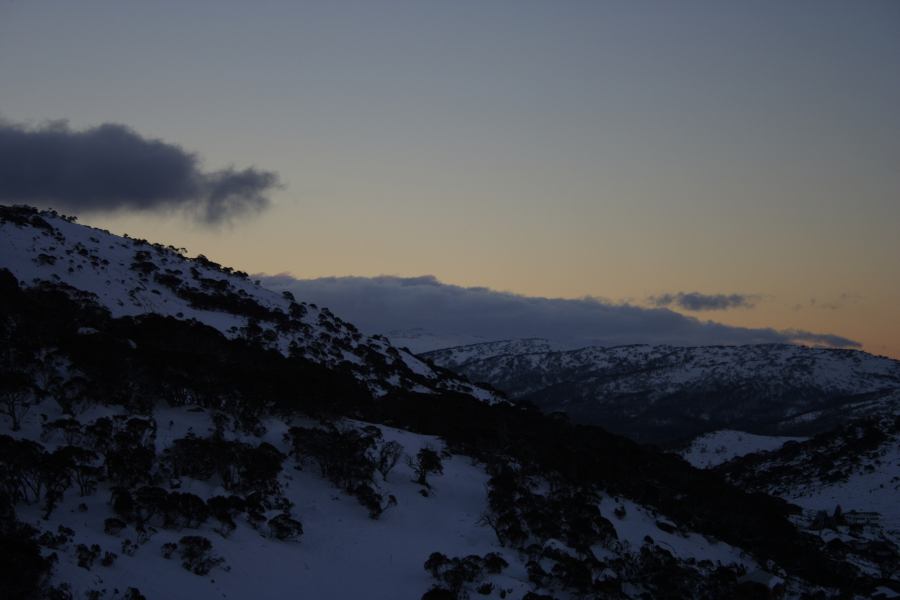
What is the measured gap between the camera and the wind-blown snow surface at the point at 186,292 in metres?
85.9

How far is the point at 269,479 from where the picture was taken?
40531mm

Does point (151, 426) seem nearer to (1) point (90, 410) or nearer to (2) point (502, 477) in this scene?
(1) point (90, 410)

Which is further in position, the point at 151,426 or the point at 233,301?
the point at 233,301

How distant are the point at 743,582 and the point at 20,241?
9668 cm

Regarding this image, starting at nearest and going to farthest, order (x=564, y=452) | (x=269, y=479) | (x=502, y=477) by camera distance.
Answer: (x=269, y=479)
(x=502, y=477)
(x=564, y=452)

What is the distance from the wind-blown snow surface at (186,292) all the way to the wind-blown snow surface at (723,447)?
7324cm

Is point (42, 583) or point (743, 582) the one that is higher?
point (42, 583)

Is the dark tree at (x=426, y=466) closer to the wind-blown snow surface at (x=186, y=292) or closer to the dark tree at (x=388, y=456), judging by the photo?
the dark tree at (x=388, y=456)

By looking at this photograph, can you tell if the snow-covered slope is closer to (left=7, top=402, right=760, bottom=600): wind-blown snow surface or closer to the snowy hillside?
the snowy hillside

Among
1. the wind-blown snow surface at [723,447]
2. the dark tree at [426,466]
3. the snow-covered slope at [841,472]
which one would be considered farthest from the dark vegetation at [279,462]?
the wind-blown snow surface at [723,447]

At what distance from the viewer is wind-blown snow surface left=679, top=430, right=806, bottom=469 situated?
522ft

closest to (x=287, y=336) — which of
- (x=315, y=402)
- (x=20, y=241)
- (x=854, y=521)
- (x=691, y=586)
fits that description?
(x=20, y=241)

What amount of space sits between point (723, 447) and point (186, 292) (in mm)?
138298

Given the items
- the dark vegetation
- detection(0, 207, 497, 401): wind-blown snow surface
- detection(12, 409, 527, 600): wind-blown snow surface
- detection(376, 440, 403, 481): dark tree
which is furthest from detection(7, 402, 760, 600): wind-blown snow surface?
detection(0, 207, 497, 401): wind-blown snow surface
